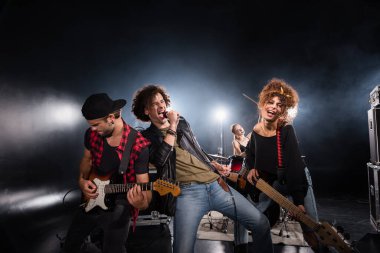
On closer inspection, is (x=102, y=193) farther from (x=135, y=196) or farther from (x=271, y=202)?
(x=271, y=202)

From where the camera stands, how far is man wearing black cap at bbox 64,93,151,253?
2359 mm

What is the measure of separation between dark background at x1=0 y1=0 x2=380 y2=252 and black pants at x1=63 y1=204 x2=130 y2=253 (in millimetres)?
2179

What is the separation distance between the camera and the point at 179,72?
35.4 ft

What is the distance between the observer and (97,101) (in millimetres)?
2508

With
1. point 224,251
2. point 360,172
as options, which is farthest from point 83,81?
point 360,172

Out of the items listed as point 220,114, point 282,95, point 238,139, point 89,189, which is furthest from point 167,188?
point 220,114

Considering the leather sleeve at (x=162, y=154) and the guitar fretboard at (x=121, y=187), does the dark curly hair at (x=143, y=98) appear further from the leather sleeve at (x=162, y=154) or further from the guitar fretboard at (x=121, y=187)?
the guitar fretboard at (x=121, y=187)

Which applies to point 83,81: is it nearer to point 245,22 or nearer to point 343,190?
point 245,22

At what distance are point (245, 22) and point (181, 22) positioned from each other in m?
2.92

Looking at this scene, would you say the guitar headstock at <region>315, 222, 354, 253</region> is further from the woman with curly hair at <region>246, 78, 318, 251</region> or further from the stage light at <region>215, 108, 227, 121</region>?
the stage light at <region>215, 108, 227, 121</region>

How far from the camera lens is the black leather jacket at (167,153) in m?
2.41

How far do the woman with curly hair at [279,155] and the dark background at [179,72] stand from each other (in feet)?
10.9

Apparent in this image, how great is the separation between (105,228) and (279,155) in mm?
1927

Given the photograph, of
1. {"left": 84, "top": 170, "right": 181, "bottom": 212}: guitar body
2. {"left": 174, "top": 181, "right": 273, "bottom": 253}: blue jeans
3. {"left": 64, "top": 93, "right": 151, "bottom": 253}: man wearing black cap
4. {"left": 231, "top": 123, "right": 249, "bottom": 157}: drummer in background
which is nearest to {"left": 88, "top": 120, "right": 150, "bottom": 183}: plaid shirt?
{"left": 64, "top": 93, "right": 151, "bottom": 253}: man wearing black cap
